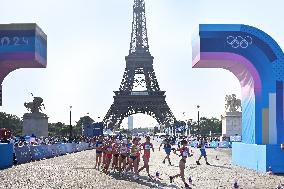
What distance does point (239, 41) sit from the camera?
2445 cm

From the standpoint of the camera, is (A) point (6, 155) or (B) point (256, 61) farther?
(A) point (6, 155)

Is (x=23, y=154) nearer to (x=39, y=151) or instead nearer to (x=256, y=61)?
(x=39, y=151)

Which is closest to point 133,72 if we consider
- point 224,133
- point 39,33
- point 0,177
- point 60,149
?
point 224,133

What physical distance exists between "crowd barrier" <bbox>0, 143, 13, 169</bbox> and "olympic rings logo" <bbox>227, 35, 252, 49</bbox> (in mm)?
12381

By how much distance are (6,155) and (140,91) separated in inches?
3655

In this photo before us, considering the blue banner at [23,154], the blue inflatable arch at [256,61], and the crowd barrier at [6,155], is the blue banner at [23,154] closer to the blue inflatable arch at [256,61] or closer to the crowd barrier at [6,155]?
the crowd barrier at [6,155]

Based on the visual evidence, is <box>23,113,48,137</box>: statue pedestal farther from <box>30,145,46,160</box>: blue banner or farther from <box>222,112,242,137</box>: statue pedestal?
<box>222,112,242,137</box>: statue pedestal

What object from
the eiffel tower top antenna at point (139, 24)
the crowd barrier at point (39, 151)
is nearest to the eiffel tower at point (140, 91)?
the eiffel tower top antenna at point (139, 24)

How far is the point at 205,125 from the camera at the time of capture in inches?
6624

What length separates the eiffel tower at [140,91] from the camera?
112406 mm

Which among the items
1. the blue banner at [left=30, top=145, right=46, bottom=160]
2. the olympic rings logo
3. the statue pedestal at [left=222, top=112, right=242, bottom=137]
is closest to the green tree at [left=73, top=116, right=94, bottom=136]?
the statue pedestal at [left=222, top=112, right=242, bottom=137]

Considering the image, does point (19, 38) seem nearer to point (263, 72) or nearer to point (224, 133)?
point (263, 72)

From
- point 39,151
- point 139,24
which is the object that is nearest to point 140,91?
point 139,24

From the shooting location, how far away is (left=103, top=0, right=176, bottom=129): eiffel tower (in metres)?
112
